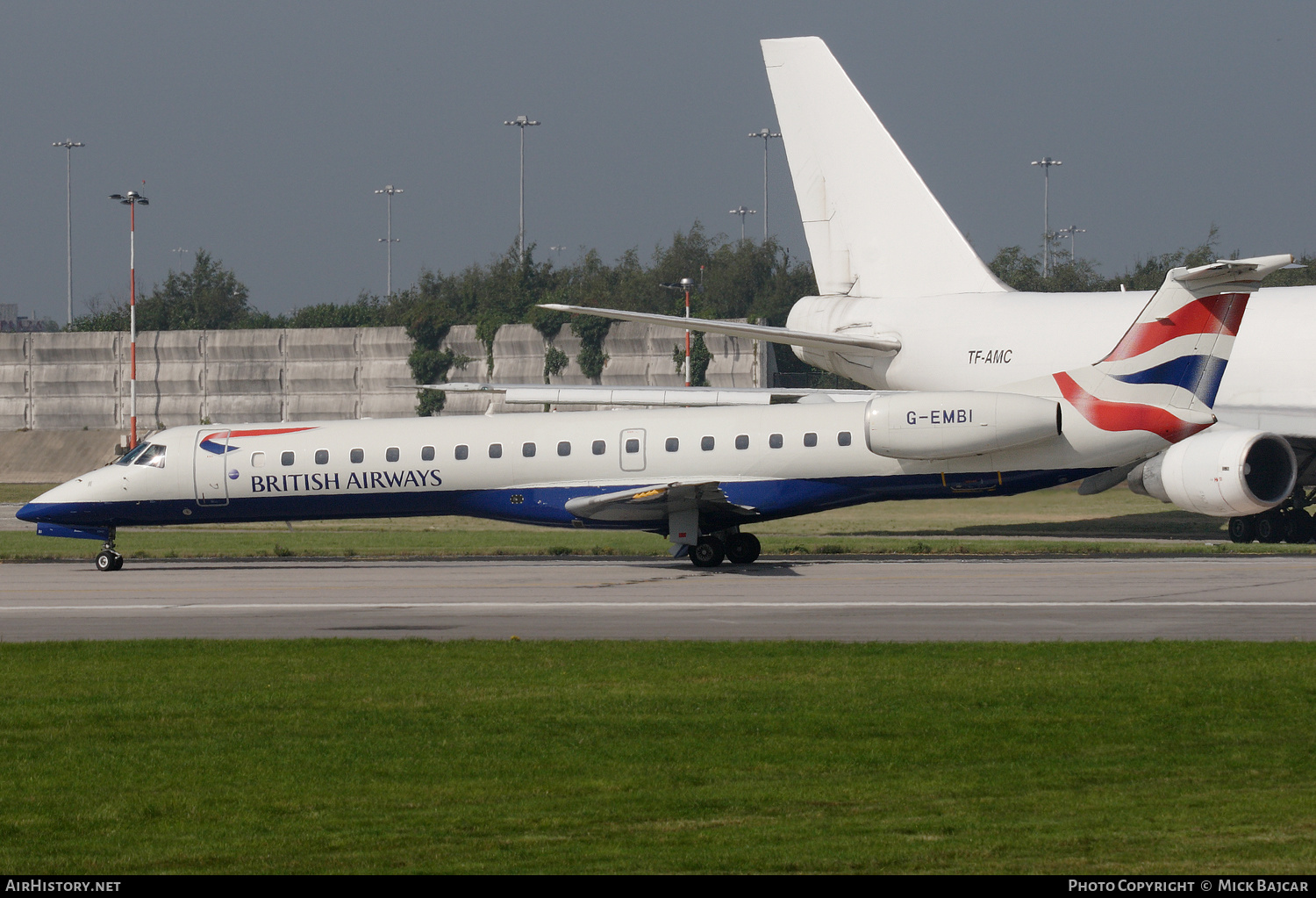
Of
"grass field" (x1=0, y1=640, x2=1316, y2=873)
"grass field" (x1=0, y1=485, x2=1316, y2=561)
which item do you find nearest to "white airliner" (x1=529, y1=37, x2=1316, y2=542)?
"grass field" (x1=0, y1=485, x2=1316, y2=561)

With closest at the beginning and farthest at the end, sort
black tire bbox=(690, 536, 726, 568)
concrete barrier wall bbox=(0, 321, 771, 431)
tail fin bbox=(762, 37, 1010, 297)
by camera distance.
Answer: black tire bbox=(690, 536, 726, 568), tail fin bbox=(762, 37, 1010, 297), concrete barrier wall bbox=(0, 321, 771, 431)

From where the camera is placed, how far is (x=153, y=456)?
98.2ft

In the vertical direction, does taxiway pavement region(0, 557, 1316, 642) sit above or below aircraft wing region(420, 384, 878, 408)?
below

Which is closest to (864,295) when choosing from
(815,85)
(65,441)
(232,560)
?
(815,85)

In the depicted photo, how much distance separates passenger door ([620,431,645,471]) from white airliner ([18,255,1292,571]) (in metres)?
0.04

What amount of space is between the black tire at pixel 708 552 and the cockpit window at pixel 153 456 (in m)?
11.0

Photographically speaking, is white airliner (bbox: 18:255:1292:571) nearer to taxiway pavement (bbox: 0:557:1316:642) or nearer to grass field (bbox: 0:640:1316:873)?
taxiway pavement (bbox: 0:557:1316:642)

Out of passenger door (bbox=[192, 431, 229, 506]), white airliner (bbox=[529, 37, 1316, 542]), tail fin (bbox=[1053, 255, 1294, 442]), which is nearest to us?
tail fin (bbox=[1053, 255, 1294, 442])

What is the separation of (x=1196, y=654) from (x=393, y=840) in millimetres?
9650

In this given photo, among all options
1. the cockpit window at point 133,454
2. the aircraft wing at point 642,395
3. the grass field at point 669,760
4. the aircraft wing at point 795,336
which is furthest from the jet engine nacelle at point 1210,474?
the cockpit window at point 133,454

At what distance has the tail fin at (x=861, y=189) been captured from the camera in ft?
119

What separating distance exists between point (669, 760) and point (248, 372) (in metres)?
63.7

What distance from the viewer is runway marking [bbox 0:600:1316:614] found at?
2017 cm

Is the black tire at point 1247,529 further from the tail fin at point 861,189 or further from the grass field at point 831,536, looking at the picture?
the tail fin at point 861,189
